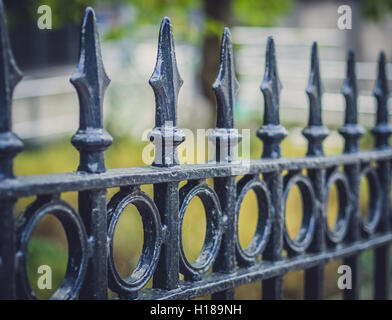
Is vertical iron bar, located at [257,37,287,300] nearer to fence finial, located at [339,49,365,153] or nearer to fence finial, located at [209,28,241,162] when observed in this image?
fence finial, located at [209,28,241,162]

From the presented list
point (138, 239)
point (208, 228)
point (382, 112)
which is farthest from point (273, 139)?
point (138, 239)

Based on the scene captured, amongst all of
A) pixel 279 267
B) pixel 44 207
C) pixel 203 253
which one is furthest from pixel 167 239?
pixel 279 267

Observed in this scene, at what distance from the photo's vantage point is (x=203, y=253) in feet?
4.56

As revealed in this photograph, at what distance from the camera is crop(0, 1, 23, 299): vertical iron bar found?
100cm

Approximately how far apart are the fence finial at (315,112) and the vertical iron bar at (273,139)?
156mm

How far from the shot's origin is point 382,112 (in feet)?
6.72

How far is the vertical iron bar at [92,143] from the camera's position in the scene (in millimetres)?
1133

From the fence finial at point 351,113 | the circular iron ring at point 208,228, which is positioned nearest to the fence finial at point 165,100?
the circular iron ring at point 208,228

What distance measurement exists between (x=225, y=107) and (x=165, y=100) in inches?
8.0

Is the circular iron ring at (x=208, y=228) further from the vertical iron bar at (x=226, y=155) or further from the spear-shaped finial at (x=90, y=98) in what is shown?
the spear-shaped finial at (x=90, y=98)

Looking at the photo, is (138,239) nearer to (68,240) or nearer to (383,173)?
(383,173)

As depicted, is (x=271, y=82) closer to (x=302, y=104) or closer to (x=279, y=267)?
(x=279, y=267)

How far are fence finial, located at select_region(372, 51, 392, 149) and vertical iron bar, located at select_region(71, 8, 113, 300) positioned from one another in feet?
4.14
